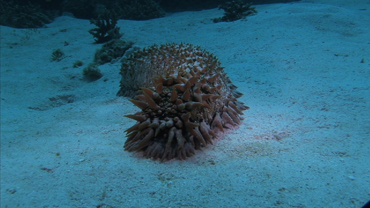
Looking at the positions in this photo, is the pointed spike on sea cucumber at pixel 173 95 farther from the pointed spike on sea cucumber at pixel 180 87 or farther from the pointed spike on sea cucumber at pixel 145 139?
the pointed spike on sea cucumber at pixel 145 139

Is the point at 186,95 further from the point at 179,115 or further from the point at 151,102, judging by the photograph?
the point at 151,102

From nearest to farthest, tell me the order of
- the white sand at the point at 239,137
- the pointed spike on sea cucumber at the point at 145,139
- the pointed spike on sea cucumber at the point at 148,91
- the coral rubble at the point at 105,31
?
the white sand at the point at 239,137, the pointed spike on sea cucumber at the point at 145,139, the pointed spike on sea cucumber at the point at 148,91, the coral rubble at the point at 105,31

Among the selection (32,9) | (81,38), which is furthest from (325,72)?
(32,9)

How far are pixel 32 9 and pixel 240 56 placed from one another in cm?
1073

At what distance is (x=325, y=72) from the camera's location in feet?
11.7

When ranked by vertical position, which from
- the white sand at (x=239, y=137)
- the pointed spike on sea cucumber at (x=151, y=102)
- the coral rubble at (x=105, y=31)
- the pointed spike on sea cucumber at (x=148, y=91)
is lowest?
the white sand at (x=239, y=137)

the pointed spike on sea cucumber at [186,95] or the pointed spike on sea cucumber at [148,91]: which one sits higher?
the pointed spike on sea cucumber at [148,91]

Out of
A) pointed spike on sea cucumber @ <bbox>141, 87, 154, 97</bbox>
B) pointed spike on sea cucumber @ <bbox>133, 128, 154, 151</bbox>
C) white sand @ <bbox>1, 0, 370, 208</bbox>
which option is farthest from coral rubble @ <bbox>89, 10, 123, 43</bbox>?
pointed spike on sea cucumber @ <bbox>133, 128, 154, 151</bbox>

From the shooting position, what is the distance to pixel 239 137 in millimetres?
2262

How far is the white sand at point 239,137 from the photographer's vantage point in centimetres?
144

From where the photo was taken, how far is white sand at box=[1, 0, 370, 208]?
4.74ft

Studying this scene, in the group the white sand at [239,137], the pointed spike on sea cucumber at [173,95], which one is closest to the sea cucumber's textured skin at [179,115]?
the pointed spike on sea cucumber at [173,95]

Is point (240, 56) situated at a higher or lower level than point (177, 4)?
lower

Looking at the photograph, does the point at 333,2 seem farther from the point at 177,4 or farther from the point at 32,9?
the point at 32,9
